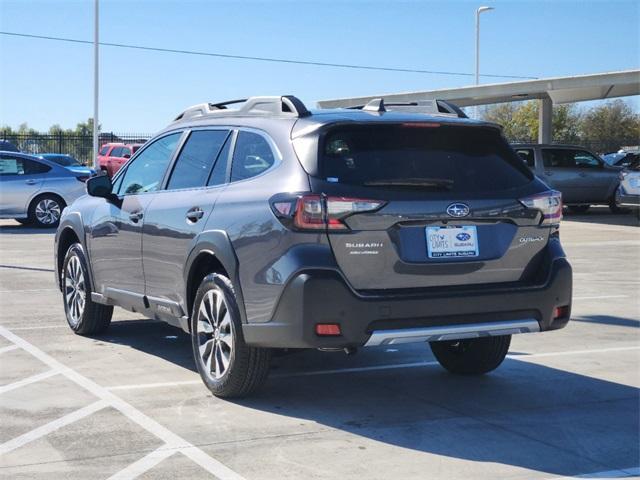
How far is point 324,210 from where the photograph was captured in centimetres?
579

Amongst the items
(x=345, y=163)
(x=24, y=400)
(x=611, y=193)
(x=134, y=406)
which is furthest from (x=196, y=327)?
(x=611, y=193)

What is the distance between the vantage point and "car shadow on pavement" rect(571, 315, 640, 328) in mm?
9633

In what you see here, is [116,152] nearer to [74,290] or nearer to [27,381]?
[74,290]

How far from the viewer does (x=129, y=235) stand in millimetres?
7762

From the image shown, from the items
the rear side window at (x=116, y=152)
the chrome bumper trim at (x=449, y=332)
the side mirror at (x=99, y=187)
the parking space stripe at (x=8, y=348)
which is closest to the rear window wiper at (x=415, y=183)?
the chrome bumper trim at (x=449, y=332)

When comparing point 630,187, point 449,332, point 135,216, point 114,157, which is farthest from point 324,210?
point 114,157

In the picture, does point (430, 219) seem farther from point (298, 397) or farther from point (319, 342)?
point (298, 397)

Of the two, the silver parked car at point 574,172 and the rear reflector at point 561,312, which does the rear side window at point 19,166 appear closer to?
the silver parked car at point 574,172

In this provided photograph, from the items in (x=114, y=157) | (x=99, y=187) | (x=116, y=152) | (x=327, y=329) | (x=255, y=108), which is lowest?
(x=327, y=329)

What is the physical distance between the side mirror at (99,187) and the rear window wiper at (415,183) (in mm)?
2951

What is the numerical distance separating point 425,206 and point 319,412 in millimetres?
1403

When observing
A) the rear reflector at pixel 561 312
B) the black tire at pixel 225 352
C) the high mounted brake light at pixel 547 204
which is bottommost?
the black tire at pixel 225 352

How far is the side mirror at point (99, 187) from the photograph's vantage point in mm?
8141

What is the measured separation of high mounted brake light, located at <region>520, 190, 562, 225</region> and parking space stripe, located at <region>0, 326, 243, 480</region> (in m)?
2.47
